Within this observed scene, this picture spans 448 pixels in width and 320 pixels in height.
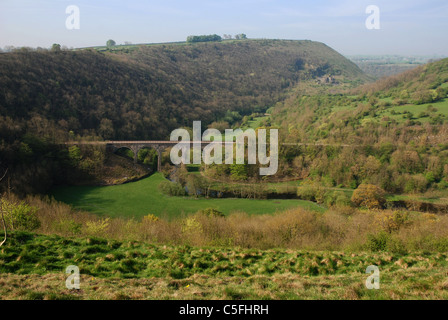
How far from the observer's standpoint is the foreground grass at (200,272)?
7406 mm

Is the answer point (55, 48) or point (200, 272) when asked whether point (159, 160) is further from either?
point (55, 48)

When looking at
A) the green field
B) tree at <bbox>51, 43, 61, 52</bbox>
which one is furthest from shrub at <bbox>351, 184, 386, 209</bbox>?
tree at <bbox>51, 43, 61, 52</bbox>

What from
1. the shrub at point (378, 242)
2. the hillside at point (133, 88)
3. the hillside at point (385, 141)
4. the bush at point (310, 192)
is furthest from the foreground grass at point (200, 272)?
the hillside at point (133, 88)

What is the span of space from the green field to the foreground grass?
→ 1962cm

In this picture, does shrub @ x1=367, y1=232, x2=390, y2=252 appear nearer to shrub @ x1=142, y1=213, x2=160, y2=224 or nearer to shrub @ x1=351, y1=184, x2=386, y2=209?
shrub @ x1=142, y1=213, x2=160, y2=224

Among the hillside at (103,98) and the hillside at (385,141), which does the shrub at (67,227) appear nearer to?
the hillside at (103,98)

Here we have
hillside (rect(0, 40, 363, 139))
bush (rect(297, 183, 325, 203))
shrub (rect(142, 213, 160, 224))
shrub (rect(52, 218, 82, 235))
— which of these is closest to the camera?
shrub (rect(52, 218, 82, 235))

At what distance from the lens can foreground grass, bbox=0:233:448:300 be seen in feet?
24.3

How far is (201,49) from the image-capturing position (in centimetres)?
15588

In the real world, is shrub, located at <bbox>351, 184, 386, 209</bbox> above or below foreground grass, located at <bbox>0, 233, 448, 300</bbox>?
below

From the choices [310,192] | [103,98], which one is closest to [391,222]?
[310,192]

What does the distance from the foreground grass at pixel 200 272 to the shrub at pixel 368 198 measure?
23188 millimetres
